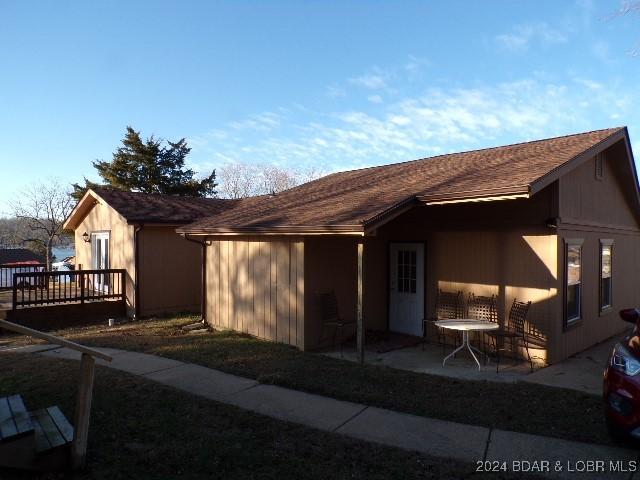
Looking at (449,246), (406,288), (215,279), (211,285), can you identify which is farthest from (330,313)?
(211,285)

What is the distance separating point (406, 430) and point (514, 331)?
4091mm

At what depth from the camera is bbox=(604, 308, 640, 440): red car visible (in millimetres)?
3930

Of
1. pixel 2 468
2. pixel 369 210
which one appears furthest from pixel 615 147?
pixel 2 468

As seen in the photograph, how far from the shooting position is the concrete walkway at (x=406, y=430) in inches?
161

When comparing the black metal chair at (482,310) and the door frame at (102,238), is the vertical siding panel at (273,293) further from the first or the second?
the door frame at (102,238)

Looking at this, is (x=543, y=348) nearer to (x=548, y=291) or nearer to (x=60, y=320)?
(x=548, y=291)

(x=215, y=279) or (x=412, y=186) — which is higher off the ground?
(x=412, y=186)

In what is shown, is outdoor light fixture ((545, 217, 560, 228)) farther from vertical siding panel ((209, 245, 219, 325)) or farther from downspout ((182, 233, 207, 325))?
downspout ((182, 233, 207, 325))

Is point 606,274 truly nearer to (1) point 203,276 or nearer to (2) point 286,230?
(2) point 286,230

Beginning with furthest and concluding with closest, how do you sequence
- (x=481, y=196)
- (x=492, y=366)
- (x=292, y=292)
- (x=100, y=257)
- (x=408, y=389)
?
(x=100, y=257)
(x=292, y=292)
(x=492, y=366)
(x=481, y=196)
(x=408, y=389)

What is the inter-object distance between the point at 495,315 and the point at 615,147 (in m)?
4.65

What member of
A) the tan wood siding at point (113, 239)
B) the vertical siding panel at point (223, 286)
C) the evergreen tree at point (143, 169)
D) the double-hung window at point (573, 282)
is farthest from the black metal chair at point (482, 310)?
the evergreen tree at point (143, 169)

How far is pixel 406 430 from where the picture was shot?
476 cm

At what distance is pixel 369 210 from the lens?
24.7 feet
